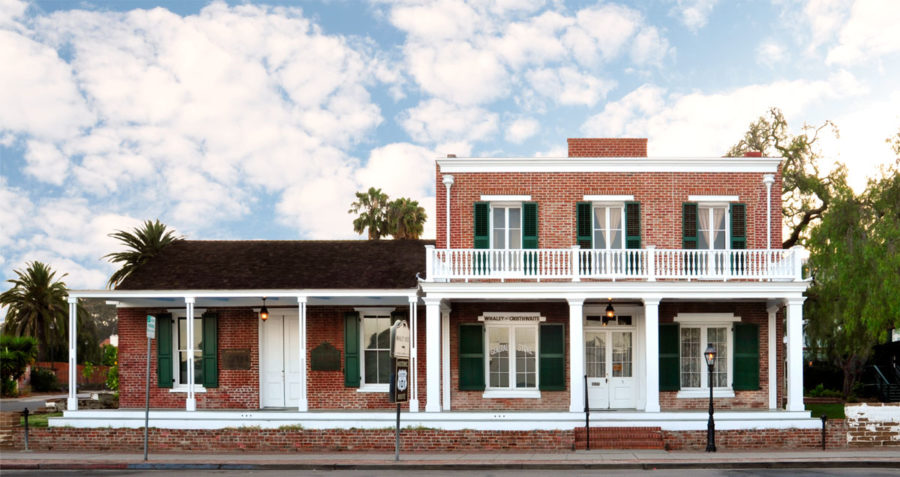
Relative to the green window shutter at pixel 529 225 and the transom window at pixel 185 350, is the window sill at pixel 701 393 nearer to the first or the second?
the green window shutter at pixel 529 225

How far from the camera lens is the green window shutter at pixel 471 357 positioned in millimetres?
22484

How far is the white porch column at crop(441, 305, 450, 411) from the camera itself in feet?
73.5

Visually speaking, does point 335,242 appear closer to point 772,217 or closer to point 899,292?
point 772,217

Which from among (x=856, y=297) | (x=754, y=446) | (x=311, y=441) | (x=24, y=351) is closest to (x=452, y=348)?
(x=311, y=441)

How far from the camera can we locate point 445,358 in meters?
22.6

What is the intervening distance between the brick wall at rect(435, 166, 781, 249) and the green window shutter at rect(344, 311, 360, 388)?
134 inches

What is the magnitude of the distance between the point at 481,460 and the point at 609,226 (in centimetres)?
753

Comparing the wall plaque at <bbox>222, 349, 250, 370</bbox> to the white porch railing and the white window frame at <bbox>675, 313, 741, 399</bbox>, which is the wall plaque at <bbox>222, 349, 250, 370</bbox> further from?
the white window frame at <bbox>675, 313, 741, 399</bbox>

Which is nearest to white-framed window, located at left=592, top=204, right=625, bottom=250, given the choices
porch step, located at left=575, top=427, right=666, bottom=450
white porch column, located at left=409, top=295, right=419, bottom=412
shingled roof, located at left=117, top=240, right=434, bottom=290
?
shingled roof, located at left=117, top=240, right=434, bottom=290

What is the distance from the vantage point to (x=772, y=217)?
74.8 feet

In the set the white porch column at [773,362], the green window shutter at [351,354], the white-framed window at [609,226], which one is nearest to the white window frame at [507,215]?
the white-framed window at [609,226]

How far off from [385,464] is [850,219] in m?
18.3

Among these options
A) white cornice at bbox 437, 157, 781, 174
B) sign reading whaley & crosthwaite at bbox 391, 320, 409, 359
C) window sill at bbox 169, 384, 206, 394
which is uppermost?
white cornice at bbox 437, 157, 781, 174

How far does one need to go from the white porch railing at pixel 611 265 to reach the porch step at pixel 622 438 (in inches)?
137
